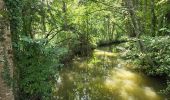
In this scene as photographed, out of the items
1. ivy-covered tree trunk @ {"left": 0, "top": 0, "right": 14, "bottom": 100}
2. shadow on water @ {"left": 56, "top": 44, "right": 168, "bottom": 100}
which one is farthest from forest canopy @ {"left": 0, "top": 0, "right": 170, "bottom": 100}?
shadow on water @ {"left": 56, "top": 44, "right": 168, "bottom": 100}

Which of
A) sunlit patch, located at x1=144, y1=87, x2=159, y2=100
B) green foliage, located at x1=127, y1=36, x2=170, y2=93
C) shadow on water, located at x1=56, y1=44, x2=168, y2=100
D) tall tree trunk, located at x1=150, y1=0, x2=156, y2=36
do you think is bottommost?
sunlit patch, located at x1=144, y1=87, x2=159, y2=100

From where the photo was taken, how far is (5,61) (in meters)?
7.94

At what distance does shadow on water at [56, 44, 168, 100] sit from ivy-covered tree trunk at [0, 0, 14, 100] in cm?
475

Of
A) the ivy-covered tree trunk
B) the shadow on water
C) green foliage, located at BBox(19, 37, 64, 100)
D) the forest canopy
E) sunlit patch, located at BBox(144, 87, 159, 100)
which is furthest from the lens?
the shadow on water

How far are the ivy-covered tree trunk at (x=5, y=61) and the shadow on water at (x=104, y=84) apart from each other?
4.75 metres

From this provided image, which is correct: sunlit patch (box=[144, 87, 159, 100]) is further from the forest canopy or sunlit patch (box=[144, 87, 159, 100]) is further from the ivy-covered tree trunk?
the ivy-covered tree trunk

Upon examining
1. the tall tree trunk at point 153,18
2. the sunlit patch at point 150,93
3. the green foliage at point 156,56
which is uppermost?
the tall tree trunk at point 153,18

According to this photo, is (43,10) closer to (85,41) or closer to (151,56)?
(151,56)

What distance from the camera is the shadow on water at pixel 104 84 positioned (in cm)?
1283

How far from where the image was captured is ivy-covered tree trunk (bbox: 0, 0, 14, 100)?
787 cm

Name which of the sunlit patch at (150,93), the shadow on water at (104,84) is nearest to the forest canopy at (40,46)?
the sunlit patch at (150,93)

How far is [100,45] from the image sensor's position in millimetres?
40062

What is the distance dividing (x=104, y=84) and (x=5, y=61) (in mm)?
8053

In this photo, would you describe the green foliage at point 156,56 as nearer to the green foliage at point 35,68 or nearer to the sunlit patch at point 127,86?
the sunlit patch at point 127,86
